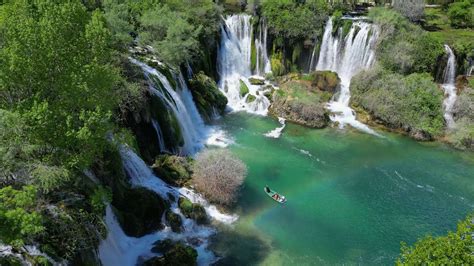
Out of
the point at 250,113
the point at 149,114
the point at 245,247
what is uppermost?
the point at 149,114

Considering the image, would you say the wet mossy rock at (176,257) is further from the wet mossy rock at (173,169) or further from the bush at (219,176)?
the wet mossy rock at (173,169)

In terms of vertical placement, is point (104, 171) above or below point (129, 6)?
below

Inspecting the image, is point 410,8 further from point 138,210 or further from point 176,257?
point 176,257

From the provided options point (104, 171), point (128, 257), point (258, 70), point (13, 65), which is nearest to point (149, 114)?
point (104, 171)

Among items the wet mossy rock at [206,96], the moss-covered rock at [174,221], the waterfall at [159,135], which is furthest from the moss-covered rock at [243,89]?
the moss-covered rock at [174,221]

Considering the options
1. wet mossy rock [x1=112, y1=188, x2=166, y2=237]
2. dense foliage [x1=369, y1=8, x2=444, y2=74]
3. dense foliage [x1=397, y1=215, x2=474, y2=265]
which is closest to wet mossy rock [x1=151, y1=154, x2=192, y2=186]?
wet mossy rock [x1=112, y1=188, x2=166, y2=237]

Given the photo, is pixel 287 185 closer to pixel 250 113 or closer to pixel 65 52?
pixel 250 113

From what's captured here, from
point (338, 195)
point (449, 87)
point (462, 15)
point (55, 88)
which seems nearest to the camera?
point (55, 88)

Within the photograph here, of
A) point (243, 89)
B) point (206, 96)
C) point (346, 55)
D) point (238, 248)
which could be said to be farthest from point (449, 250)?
point (346, 55)
